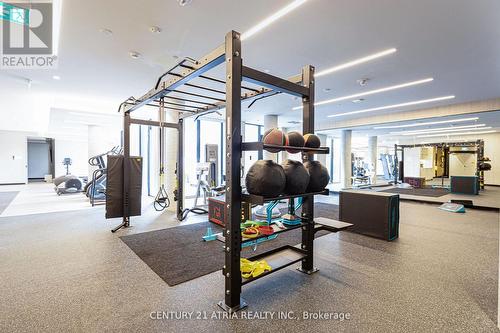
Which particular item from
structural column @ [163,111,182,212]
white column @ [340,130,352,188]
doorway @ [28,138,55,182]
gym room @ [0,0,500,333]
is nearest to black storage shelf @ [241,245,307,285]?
gym room @ [0,0,500,333]

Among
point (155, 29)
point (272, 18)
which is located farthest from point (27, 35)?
point (272, 18)

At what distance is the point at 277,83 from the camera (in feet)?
7.31

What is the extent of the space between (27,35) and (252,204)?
4204 mm

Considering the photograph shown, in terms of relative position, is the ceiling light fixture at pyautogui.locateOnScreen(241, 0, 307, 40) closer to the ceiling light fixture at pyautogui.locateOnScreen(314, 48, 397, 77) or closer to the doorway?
the ceiling light fixture at pyautogui.locateOnScreen(314, 48, 397, 77)

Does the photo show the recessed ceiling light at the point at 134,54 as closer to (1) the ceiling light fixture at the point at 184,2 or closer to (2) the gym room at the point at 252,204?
(2) the gym room at the point at 252,204

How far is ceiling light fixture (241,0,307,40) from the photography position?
2.78 metres

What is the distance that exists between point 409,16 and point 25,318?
16.8ft

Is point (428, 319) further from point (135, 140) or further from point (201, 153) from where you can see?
point (135, 140)

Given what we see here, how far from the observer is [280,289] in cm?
231

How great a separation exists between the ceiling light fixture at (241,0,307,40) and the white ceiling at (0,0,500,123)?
80 mm

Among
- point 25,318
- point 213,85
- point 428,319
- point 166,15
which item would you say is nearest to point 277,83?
point 166,15

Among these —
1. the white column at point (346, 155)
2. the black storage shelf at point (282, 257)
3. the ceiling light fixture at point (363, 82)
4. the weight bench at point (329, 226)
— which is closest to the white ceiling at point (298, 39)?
the ceiling light fixture at point (363, 82)

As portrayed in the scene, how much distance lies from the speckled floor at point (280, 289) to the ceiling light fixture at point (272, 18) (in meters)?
3.19

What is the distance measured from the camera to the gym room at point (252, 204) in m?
1.95
